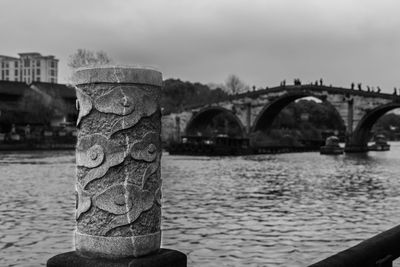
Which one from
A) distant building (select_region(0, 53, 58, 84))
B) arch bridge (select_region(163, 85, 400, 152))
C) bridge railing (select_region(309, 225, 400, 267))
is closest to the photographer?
bridge railing (select_region(309, 225, 400, 267))

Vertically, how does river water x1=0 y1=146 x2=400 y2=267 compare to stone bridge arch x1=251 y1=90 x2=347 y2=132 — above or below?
below

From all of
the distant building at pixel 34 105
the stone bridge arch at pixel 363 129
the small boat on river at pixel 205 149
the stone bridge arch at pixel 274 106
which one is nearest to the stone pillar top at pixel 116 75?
the small boat on river at pixel 205 149

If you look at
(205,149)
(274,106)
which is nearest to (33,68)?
(274,106)

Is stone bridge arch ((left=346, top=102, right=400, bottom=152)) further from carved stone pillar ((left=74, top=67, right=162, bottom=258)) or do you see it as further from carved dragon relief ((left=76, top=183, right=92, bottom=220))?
carved dragon relief ((left=76, top=183, right=92, bottom=220))

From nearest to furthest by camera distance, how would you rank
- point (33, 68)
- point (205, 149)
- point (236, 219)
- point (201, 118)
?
point (236, 219), point (205, 149), point (201, 118), point (33, 68)

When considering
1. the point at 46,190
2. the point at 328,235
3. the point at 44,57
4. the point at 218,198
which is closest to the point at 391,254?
the point at 328,235

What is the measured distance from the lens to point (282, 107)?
193 feet

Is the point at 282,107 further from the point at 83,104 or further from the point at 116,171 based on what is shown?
the point at 116,171

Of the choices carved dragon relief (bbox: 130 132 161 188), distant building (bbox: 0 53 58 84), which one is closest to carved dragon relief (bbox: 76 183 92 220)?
carved dragon relief (bbox: 130 132 161 188)

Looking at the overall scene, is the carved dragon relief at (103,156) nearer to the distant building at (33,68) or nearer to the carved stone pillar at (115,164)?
the carved stone pillar at (115,164)

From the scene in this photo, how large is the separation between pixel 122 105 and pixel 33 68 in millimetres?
145899

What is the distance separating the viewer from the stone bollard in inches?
116

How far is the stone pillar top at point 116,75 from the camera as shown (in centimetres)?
298

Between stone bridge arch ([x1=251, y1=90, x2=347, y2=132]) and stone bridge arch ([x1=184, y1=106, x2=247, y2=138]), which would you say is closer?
stone bridge arch ([x1=251, y1=90, x2=347, y2=132])
